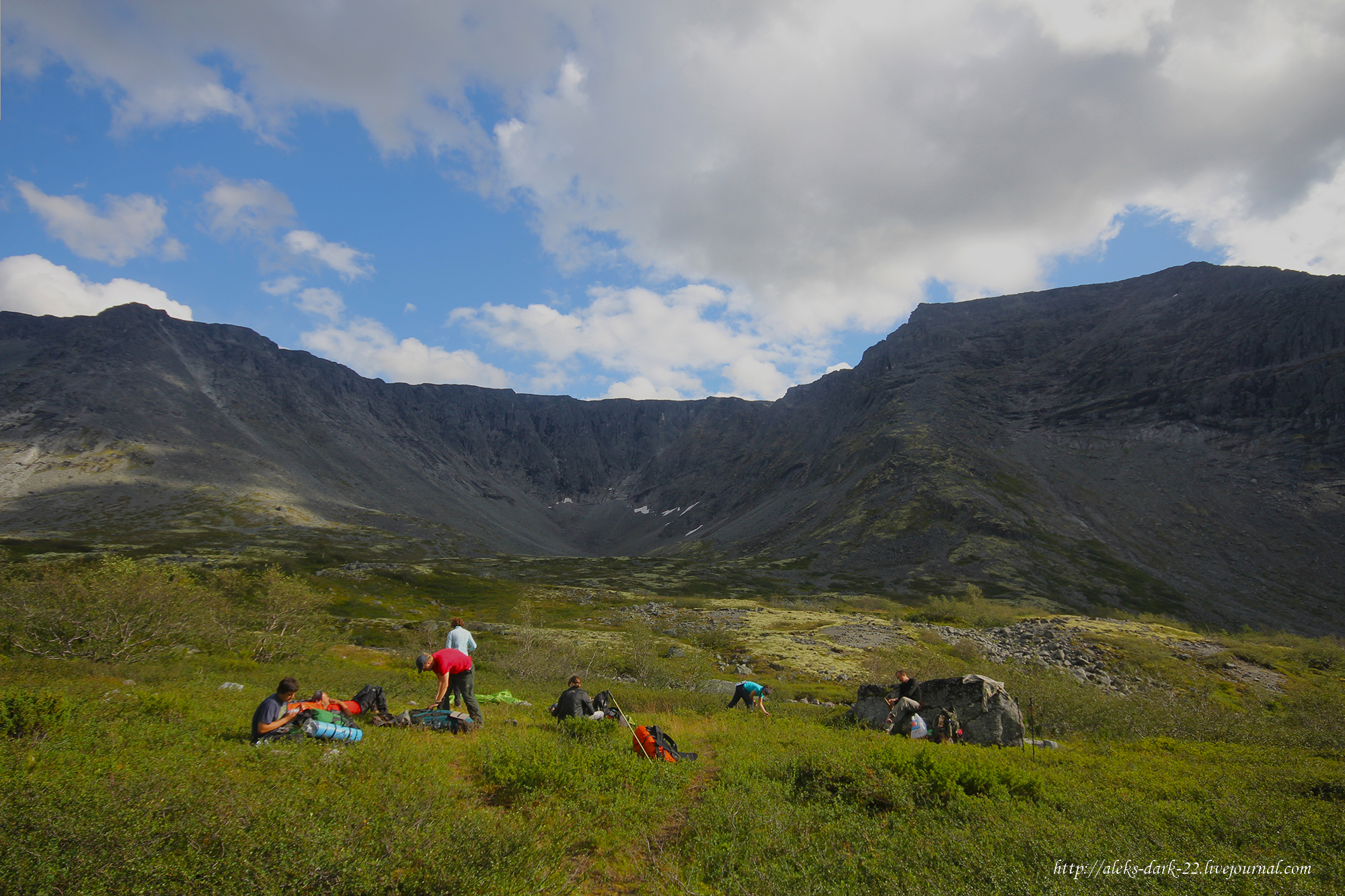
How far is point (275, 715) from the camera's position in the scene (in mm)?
10859

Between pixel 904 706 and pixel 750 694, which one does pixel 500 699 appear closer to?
pixel 750 694

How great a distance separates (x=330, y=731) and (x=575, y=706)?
5510 millimetres

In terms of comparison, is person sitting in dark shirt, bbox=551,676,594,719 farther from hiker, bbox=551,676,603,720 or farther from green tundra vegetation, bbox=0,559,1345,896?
green tundra vegetation, bbox=0,559,1345,896

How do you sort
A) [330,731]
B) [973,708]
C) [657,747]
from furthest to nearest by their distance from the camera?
1. [973,708]
2. [657,747]
3. [330,731]

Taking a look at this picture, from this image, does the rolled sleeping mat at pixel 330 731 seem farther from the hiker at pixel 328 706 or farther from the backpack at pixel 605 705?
the backpack at pixel 605 705

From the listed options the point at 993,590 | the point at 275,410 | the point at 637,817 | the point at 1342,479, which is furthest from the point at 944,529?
the point at 275,410

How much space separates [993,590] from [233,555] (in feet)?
398

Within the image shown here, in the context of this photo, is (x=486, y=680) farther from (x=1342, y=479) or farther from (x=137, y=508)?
(x=1342, y=479)

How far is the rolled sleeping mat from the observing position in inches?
427

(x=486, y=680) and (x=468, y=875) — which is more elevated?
(x=468, y=875)

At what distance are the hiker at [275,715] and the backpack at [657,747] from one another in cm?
651

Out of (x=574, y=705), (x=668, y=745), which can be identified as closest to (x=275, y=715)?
(x=574, y=705)

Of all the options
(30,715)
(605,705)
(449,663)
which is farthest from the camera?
(605,705)

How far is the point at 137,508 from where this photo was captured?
12288 centimetres
